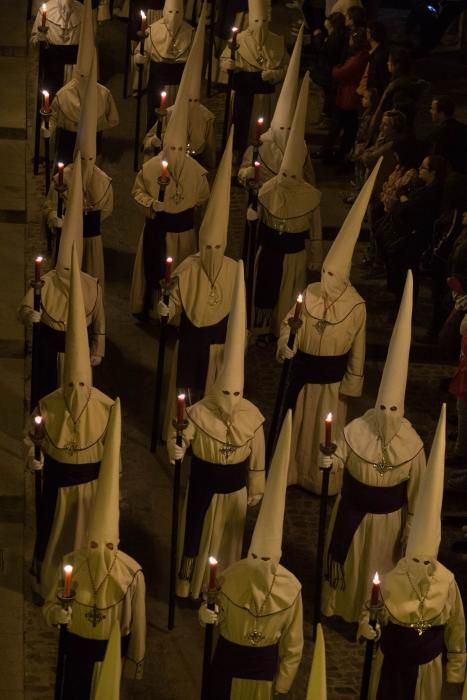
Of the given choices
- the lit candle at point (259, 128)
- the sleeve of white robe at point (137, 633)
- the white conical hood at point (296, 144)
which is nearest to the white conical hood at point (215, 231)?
the white conical hood at point (296, 144)

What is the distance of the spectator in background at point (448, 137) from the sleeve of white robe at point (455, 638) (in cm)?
588

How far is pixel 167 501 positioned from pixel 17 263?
3716mm

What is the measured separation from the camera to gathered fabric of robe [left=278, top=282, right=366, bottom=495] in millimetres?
14281

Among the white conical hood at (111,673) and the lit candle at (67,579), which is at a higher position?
the white conical hood at (111,673)

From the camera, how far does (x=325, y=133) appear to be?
20375 mm

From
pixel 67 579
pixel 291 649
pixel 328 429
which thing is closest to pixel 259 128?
pixel 328 429

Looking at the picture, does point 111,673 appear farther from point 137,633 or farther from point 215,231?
point 215,231

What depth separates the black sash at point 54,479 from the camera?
43.9 ft

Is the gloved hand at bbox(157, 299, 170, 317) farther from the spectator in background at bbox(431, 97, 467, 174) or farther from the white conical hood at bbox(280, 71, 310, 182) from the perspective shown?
the spectator in background at bbox(431, 97, 467, 174)

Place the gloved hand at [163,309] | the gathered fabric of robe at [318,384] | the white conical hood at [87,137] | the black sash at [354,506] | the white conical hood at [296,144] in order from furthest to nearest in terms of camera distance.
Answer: the white conical hood at [87,137], the white conical hood at [296,144], the gloved hand at [163,309], the gathered fabric of robe at [318,384], the black sash at [354,506]

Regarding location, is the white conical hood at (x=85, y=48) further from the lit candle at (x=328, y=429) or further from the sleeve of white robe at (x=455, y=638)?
the sleeve of white robe at (x=455, y=638)

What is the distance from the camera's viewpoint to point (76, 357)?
13172 millimetres

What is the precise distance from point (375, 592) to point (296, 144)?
500 centimetres

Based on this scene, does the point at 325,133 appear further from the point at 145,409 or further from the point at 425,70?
the point at 145,409
